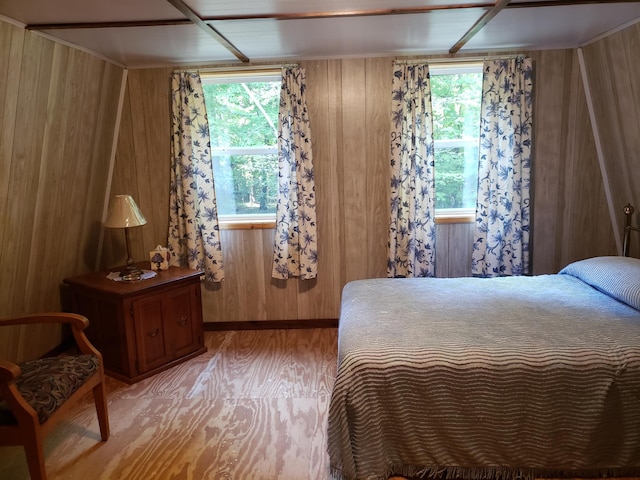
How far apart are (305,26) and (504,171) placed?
1854 mm

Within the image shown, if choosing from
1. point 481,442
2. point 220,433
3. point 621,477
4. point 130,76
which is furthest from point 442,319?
point 130,76

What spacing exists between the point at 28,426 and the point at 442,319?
1847mm

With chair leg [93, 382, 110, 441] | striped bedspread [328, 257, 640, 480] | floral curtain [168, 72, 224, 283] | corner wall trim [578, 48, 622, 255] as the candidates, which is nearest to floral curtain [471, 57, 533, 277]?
corner wall trim [578, 48, 622, 255]

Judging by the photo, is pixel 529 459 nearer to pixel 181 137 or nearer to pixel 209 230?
pixel 209 230

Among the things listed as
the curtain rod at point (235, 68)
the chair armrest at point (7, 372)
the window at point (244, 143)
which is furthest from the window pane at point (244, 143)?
the chair armrest at point (7, 372)

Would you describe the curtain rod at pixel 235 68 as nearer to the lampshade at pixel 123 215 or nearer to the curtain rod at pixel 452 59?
the curtain rod at pixel 452 59

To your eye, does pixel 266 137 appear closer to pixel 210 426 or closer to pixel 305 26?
pixel 305 26

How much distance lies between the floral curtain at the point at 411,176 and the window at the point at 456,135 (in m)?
0.21

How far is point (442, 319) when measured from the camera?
218 centimetres

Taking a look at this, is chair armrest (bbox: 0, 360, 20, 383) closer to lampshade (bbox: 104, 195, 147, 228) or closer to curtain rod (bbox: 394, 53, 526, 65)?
lampshade (bbox: 104, 195, 147, 228)

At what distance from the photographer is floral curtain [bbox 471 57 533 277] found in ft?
10.9

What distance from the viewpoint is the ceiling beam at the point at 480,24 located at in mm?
2252

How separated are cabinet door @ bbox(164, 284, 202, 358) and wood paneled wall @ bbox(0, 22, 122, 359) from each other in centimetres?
83

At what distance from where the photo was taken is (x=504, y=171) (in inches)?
134
